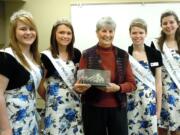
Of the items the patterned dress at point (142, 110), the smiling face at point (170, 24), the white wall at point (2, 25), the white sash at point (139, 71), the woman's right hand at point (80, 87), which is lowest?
the patterned dress at point (142, 110)

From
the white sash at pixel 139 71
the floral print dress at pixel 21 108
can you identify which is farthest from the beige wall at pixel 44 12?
the floral print dress at pixel 21 108

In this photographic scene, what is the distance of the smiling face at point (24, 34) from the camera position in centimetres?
193

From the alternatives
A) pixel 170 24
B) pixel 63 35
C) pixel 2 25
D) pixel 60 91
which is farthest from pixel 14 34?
pixel 2 25

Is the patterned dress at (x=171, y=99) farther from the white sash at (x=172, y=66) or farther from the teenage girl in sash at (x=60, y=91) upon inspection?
the teenage girl in sash at (x=60, y=91)

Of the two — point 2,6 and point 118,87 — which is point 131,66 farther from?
point 2,6

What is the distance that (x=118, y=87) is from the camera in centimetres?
211

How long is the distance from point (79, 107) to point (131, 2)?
7.53 ft

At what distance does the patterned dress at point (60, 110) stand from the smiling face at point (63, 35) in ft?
0.54

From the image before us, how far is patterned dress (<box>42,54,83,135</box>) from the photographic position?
220 centimetres

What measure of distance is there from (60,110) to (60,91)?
139mm

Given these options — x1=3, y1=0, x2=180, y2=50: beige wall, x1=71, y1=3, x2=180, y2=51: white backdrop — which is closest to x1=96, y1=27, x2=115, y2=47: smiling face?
x1=71, y1=3, x2=180, y2=51: white backdrop

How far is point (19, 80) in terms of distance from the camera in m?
1.84

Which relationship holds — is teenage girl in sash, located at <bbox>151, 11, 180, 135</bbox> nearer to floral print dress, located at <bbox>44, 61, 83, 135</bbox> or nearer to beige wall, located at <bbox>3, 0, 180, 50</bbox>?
floral print dress, located at <bbox>44, 61, 83, 135</bbox>

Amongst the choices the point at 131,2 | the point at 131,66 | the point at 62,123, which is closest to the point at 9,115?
the point at 62,123
